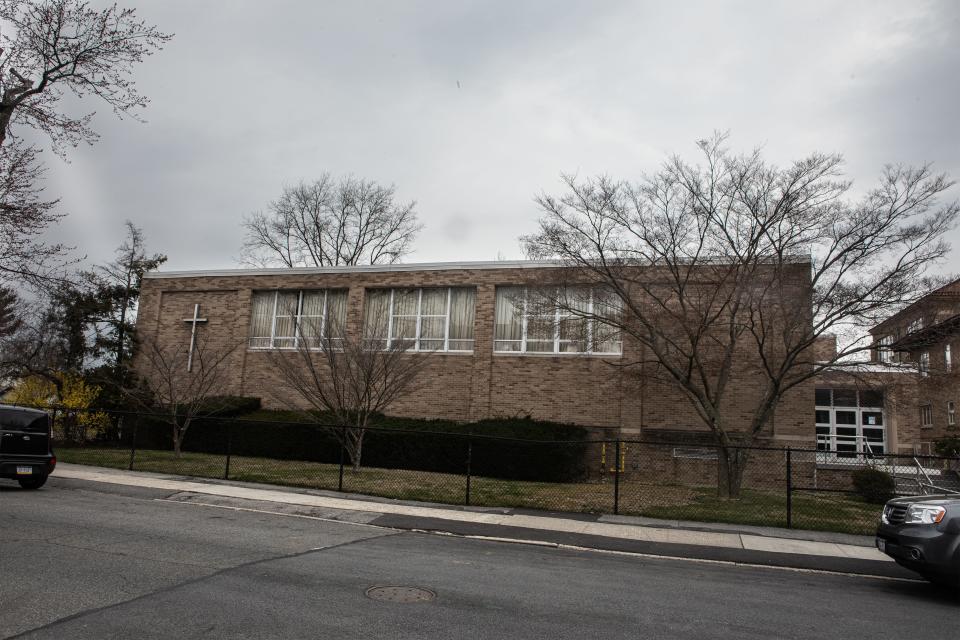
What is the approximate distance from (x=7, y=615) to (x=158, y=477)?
12.1 meters

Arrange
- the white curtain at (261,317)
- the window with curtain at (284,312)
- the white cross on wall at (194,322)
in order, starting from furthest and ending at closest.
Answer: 1. the white cross on wall at (194,322)
2. the white curtain at (261,317)
3. the window with curtain at (284,312)

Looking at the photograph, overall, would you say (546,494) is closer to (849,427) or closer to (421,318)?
(421,318)

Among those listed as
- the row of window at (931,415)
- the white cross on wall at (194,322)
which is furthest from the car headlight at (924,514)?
the white cross on wall at (194,322)

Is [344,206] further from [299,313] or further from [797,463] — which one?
[797,463]

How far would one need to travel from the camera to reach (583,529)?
1227 centimetres

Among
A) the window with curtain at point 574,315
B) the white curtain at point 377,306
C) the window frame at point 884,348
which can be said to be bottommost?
the window frame at point 884,348

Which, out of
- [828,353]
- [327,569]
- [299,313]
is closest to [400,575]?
[327,569]

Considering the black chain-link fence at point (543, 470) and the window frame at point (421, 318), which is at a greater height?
the window frame at point (421, 318)

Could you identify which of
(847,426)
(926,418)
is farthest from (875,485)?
(926,418)

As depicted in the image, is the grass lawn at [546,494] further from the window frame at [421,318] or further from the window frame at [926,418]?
the window frame at [926,418]

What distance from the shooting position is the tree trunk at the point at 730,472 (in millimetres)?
16938

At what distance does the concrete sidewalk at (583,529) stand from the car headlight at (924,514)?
172 centimetres

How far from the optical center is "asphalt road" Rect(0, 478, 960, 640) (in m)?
5.69

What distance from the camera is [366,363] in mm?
19344
